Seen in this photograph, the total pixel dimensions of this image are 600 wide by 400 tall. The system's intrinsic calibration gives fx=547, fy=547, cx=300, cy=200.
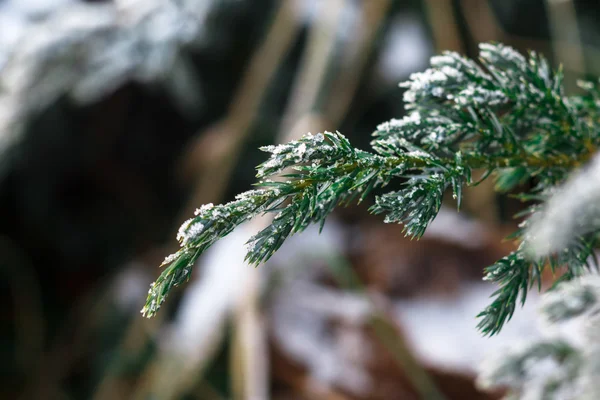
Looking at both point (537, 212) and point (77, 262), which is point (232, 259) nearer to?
point (77, 262)

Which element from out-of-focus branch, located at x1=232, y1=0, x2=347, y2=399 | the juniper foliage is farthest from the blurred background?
the juniper foliage

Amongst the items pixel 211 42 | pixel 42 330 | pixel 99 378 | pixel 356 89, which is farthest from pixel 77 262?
pixel 356 89

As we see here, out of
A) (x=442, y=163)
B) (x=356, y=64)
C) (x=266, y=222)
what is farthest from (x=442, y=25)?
(x=442, y=163)

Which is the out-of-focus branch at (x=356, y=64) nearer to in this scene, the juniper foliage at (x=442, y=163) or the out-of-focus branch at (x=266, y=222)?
the out-of-focus branch at (x=266, y=222)

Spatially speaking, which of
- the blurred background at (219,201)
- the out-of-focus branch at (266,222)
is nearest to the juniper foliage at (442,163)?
the blurred background at (219,201)

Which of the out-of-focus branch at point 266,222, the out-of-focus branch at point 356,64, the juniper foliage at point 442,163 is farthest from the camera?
the out-of-focus branch at point 356,64

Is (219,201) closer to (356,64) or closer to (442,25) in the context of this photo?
(356,64)

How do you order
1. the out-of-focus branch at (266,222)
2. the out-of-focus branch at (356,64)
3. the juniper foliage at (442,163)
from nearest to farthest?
the juniper foliage at (442,163) → the out-of-focus branch at (266,222) → the out-of-focus branch at (356,64)
